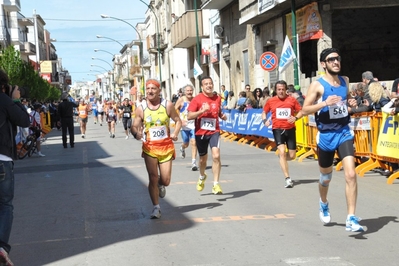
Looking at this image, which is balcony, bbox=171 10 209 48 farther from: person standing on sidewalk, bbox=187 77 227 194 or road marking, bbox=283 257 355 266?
road marking, bbox=283 257 355 266

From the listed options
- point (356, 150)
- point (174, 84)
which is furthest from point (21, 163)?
point (174, 84)

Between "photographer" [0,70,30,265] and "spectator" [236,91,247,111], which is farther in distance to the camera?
"spectator" [236,91,247,111]

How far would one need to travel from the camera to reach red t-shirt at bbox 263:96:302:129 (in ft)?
39.8

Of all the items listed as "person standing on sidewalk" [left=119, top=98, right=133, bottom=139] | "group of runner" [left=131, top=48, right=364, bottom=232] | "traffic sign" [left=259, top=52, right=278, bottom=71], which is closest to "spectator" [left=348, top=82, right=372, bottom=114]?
"group of runner" [left=131, top=48, right=364, bottom=232]

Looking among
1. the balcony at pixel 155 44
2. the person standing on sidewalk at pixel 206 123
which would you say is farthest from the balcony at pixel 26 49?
the person standing on sidewalk at pixel 206 123

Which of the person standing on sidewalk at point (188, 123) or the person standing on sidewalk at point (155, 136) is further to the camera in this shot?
the person standing on sidewalk at point (188, 123)

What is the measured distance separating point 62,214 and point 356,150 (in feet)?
21.4

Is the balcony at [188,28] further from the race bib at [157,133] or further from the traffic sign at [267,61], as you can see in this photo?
the race bib at [157,133]

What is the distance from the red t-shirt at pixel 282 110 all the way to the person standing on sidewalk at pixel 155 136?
3.43 m

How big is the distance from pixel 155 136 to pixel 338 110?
2547mm

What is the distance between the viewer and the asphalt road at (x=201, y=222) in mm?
6762

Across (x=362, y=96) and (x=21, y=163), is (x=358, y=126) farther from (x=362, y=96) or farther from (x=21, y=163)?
(x=21, y=163)

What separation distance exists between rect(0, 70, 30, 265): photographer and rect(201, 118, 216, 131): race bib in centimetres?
501

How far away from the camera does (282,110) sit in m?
12.2
